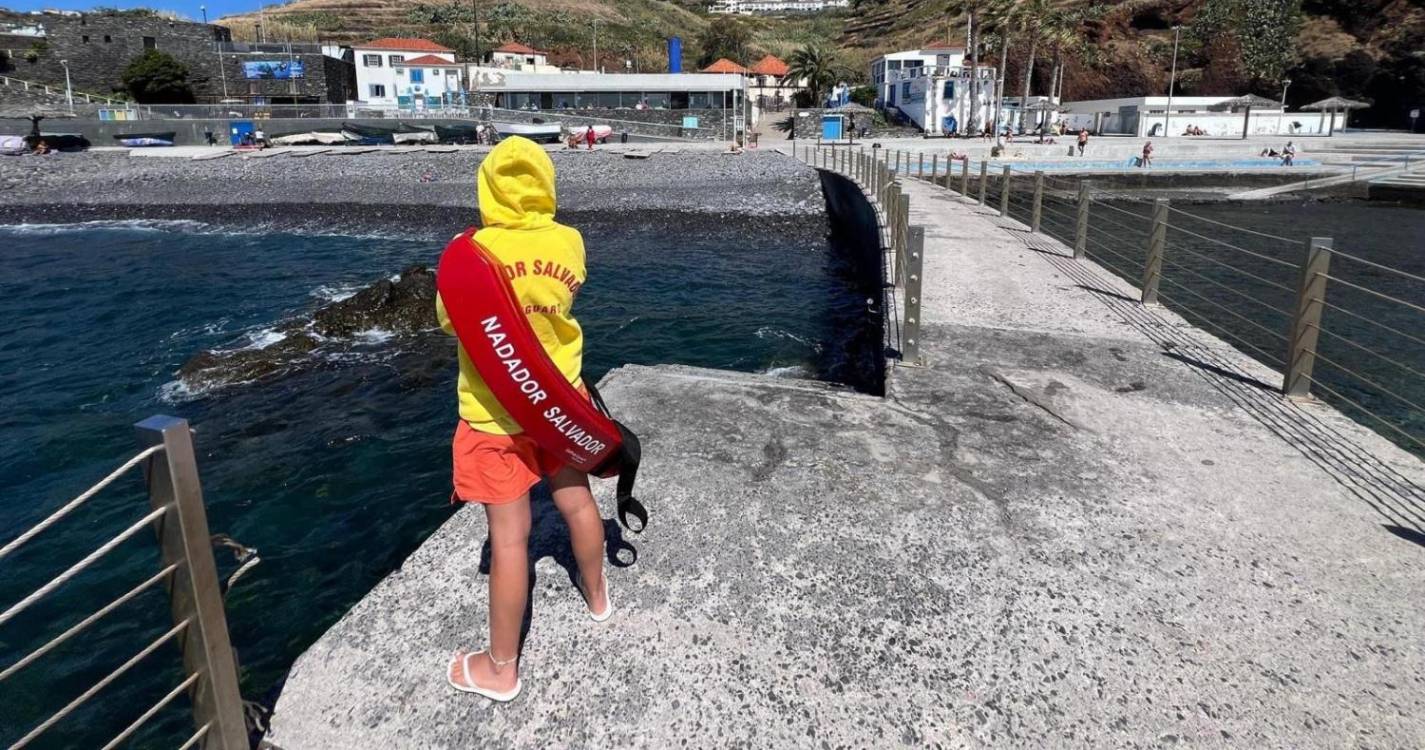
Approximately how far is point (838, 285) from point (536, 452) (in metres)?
14.7

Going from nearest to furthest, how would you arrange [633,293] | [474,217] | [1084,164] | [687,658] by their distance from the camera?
[687,658]
[633,293]
[474,217]
[1084,164]

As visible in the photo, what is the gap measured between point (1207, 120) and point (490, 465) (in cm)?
6340

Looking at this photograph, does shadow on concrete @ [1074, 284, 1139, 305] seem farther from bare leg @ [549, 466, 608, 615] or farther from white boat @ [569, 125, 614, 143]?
white boat @ [569, 125, 614, 143]

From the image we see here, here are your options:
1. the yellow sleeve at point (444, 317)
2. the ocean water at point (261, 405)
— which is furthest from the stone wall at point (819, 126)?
the yellow sleeve at point (444, 317)

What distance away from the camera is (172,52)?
56.8 metres

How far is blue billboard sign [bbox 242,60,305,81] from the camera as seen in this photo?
188ft

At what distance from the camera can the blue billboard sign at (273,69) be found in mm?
57219

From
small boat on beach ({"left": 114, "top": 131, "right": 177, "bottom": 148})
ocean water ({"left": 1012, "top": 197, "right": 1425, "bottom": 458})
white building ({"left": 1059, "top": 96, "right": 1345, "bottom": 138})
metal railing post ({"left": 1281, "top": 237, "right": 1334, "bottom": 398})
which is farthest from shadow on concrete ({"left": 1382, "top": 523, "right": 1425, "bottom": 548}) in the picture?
white building ({"left": 1059, "top": 96, "right": 1345, "bottom": 138})

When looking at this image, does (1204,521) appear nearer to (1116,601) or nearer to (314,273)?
(1116,601)

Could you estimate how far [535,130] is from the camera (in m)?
40.8

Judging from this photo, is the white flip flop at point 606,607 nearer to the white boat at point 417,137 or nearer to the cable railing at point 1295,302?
the cable railing at point 1295,302

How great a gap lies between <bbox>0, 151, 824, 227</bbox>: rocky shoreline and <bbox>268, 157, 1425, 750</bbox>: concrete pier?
2135 centimetres

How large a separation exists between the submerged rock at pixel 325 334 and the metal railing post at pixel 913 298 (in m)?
7.85

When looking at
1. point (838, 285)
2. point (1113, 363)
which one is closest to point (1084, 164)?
point (838, 285)
